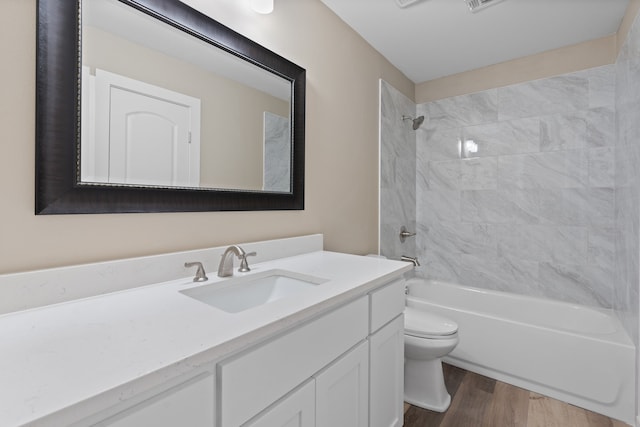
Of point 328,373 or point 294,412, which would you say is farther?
point 328,373

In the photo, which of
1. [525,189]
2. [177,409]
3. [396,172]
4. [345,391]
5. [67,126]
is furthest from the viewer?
[396,172]

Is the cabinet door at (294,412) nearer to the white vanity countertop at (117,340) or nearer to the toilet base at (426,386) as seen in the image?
the white vanity countertop at (117,340)

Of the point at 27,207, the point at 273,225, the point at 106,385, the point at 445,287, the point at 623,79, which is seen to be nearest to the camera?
the point at 106,385

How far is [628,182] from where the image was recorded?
179 centimetres

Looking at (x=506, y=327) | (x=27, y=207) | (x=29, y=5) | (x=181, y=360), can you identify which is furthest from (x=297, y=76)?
(x=506, y=327)

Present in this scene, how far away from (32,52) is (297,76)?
3.55 feet

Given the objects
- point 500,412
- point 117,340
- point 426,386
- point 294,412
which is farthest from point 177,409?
point 500,412

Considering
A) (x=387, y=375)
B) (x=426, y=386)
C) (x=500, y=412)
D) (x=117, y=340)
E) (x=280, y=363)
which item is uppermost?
(x=117, y=340)

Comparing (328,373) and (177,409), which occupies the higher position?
(177,409)

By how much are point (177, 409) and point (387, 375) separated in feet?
3.20

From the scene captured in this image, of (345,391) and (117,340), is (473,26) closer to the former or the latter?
(345,391)

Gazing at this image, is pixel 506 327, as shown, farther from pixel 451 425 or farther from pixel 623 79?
pixel 623 79

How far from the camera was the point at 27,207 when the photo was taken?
854mm

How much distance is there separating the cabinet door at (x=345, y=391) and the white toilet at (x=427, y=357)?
666mm
